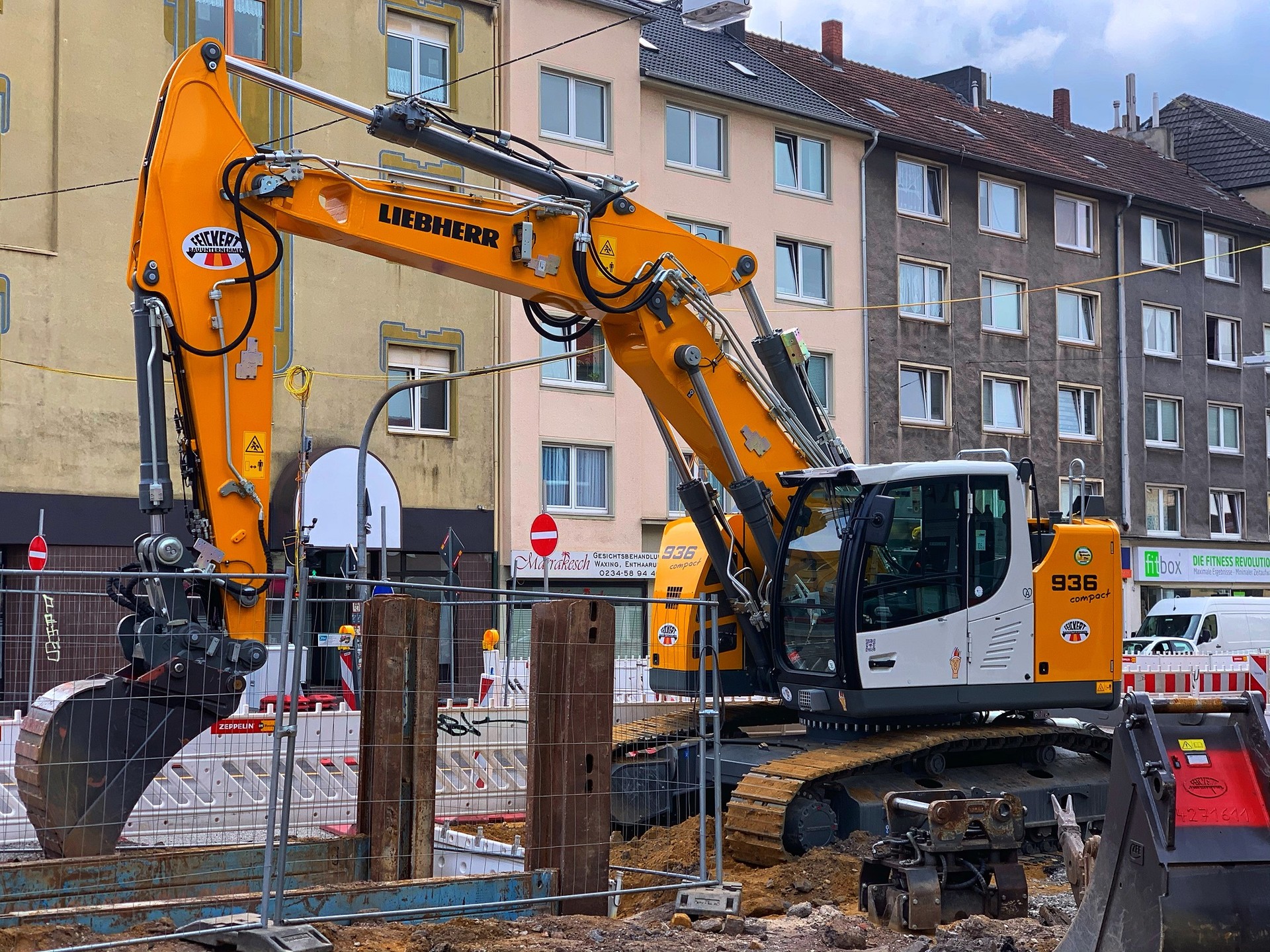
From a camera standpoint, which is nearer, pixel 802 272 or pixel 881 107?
pixel 802 272

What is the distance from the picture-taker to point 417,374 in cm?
2823

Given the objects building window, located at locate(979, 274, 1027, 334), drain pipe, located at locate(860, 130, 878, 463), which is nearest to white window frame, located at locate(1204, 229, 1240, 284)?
building window, located at locate(979, 274, 1027, 334)

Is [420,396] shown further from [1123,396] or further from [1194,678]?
[1123,396]

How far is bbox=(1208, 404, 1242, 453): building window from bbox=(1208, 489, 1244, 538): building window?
128cm

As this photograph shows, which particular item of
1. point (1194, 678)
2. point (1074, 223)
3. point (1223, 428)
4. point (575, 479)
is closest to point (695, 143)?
point (575, 479)

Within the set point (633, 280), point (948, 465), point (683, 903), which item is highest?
point (633, 280)

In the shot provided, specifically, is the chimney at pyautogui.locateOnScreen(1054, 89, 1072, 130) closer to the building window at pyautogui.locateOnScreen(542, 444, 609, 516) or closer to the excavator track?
the building window at pyautogui.locateOnScreen(542, 444, 609, 516)

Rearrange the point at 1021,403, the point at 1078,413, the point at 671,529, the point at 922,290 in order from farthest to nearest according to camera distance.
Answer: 1. the point at 1078,413
2. the point at 1021,403
3. the point at 922,290
4. the point at 671,529

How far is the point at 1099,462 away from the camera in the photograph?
40.2m

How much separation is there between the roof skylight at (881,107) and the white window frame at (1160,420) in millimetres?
10713

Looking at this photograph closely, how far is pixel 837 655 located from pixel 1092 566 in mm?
2392

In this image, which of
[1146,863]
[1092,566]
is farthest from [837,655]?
[1146,863]

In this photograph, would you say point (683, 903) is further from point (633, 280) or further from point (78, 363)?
point (78, 363)

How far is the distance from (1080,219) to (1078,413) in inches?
205
